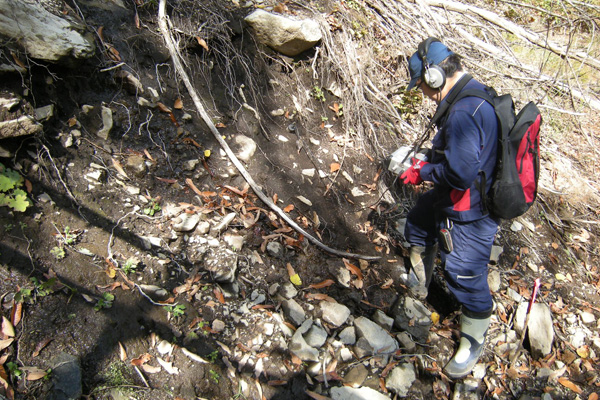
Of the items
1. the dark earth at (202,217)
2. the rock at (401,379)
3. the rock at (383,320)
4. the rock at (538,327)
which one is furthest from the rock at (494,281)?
the rock at (401,379)

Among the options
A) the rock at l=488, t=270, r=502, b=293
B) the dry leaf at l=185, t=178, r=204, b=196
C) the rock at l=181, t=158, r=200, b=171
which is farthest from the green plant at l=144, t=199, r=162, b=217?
the rock at l=488, t=270, r=502, b=293

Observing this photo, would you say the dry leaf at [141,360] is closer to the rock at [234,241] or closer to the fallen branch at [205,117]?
the rock at [234,241]

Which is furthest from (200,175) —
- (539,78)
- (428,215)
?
(539,78)

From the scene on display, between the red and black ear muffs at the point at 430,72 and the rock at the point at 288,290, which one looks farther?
the rock at the point at 288,290

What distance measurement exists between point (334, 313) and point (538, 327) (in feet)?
7.59

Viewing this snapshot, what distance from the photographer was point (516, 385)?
11.0 ft

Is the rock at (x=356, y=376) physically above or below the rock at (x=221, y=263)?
below

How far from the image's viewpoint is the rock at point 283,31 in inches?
163

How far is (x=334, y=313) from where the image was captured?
3.11m

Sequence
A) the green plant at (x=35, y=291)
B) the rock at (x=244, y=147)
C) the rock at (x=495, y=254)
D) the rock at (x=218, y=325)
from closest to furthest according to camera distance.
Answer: the green plant at (x=35, y=291) < the rock at (x=218, y=325) < the rock at (x=244, y=147) < the rock at (x=495, y=254)

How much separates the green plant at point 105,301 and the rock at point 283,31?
332 centimetres

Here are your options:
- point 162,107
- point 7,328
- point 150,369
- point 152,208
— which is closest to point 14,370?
point 7,328

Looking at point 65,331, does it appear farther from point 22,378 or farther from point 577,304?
point 577,304

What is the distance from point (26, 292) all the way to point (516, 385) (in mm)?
4221
